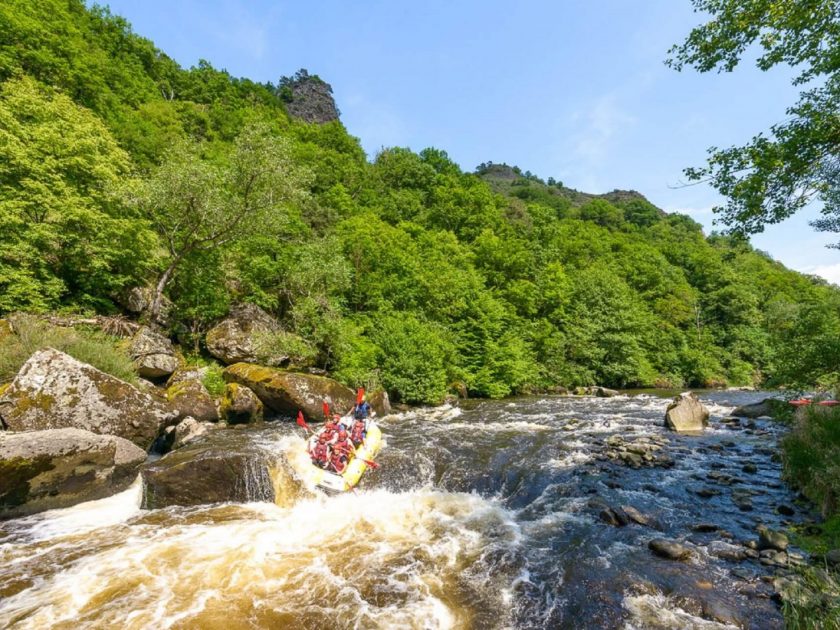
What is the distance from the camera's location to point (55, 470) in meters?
7.84

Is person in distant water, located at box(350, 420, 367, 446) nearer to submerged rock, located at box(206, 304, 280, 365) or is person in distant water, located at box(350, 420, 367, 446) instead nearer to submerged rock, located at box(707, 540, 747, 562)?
submerged rock, located at box(206, 304, 280, 365)

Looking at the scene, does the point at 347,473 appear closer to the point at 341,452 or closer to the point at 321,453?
the point at 341,452

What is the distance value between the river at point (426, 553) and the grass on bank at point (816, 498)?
1.27ft

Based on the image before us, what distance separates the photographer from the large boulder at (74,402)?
9.16 m

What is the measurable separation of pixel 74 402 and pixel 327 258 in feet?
45.1

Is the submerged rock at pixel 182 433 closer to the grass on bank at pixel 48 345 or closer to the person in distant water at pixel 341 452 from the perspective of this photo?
the grass on bank at pixel 48 345

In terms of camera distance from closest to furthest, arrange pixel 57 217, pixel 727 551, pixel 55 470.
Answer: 1. pixel 727 551
2. pixel 55 470
3. pixel 57 217

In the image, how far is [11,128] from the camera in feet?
45.1

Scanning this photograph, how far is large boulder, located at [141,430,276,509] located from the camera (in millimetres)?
8031

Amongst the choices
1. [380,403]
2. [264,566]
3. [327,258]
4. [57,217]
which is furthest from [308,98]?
[264,566]

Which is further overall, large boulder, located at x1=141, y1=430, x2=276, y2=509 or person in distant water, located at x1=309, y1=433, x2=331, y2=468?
person in distant water, located at x1=309, y1=433, x2=331, y2=468

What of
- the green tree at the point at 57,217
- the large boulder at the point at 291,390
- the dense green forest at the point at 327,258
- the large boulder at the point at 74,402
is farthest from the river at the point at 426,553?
the green tree at the point at 57,217

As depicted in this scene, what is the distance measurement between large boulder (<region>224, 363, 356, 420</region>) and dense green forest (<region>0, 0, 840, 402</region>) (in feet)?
6.37

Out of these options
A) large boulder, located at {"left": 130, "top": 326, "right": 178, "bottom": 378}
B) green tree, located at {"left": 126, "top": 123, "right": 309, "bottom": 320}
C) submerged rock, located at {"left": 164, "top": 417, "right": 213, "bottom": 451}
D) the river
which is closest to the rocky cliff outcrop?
green tree, located at {"left": 126, "top": 123, "right": 309, "bottom": 320}
